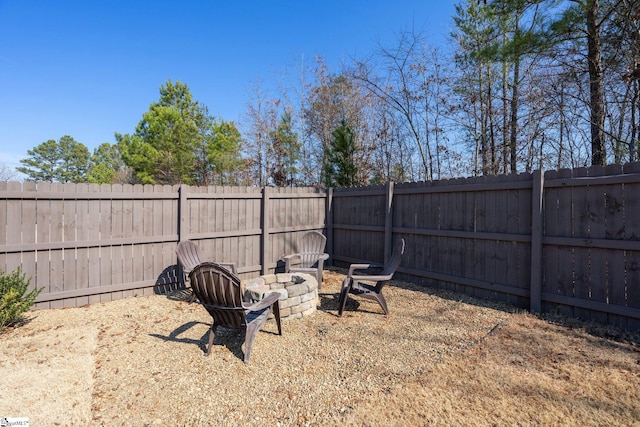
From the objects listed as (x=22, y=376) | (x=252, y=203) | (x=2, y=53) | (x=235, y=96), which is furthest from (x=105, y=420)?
(x=235, y=96)

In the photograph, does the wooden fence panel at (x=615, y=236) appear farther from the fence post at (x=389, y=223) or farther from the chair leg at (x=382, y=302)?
the fence post at (x=389, y=223)

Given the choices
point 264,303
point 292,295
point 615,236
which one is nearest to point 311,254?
point 292,295

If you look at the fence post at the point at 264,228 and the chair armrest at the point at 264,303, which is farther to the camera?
the fence post at the point at 264,228

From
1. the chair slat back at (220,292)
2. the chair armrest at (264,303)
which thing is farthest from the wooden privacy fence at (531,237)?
the chair slat back at (220,292)

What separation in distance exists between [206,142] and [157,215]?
12.6 meters

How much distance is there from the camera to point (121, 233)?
442 cm

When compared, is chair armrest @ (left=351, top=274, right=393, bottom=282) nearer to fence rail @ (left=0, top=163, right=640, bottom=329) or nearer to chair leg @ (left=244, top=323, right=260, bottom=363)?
chair leg @ (left=244, top=323, right=260, bottom=363)

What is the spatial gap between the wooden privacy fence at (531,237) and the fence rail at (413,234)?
0.04 ft

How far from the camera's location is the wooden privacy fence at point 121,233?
380 cm

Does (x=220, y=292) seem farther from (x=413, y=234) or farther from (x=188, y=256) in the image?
(x=413, y=234)

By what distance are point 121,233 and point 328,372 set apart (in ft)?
11.8

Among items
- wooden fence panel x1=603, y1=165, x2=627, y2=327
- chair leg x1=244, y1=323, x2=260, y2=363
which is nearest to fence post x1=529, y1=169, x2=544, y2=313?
wooden fence panel x1=603, y1=165, x2=627, y2=327

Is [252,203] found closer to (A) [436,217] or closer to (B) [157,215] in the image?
(B) [157,215]

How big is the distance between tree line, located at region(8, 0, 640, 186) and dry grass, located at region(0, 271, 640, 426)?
4.28m
